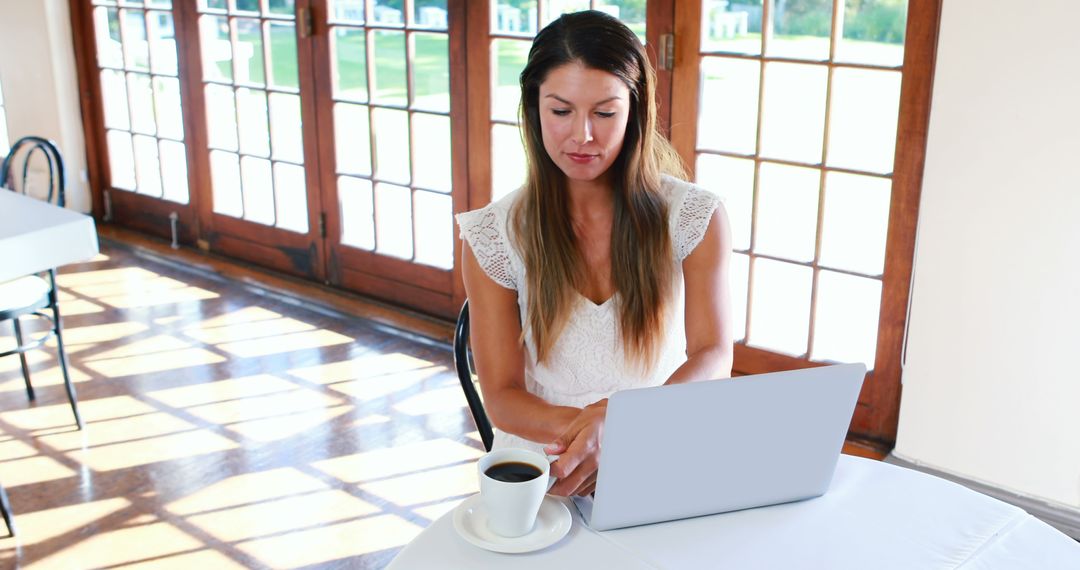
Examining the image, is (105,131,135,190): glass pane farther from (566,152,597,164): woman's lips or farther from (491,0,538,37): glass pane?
(566,152,597,164): woman's lips

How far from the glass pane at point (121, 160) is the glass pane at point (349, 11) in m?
1.74

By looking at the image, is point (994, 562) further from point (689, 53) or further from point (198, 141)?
point (198, 141)

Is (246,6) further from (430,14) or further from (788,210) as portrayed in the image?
(788,210)

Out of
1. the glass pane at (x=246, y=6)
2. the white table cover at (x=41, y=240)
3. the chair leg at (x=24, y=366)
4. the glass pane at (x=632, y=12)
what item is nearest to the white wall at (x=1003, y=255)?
the glass pane at (x=632, y=12)

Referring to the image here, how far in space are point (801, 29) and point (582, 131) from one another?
1.57 m

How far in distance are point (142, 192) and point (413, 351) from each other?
85.8 inches

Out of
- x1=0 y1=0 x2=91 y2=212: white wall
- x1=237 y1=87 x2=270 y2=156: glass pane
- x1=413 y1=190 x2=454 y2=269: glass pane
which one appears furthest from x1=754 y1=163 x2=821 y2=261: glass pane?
x1=0 y1=0 x2=91 y2=212: white wall

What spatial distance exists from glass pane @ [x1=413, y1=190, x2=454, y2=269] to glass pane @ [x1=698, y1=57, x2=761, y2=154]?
3.83 ft

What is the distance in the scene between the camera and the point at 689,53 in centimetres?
311

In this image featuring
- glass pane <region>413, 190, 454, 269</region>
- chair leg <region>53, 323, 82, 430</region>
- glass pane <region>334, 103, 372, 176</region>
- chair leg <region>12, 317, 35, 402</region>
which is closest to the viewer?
chair leg <region>53, 323, 82, 430</region>

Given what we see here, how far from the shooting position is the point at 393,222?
4184 mm

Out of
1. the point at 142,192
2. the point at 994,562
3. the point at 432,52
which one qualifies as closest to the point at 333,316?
the point at 432,52

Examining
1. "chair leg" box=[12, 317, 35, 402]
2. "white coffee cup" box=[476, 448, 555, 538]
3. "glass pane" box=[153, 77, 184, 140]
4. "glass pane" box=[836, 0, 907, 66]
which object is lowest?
"chair leg" box=[12, 317, 35, 402]

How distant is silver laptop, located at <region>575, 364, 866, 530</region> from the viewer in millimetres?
1166
